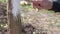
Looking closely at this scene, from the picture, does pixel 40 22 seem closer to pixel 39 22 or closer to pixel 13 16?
pixel 39 22

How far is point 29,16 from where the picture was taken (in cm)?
880

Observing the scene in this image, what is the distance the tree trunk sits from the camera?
17.0 ft

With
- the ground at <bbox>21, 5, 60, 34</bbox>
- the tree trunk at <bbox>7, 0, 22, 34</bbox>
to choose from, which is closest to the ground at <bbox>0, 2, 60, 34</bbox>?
the ground at <bbox>21, 5, 60, 34</bbox>

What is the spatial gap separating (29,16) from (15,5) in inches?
143

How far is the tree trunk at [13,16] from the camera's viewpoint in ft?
17.0

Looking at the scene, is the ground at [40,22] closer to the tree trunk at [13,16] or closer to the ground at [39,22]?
the ground at [39,22]

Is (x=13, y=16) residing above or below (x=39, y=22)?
above

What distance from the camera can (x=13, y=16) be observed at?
527 cm

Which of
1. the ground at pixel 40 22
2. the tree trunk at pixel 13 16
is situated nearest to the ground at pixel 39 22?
the ground at pixel 40 22

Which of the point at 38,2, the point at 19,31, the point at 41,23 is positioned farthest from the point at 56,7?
the point at 19,31

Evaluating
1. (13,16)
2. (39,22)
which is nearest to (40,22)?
(39,22)

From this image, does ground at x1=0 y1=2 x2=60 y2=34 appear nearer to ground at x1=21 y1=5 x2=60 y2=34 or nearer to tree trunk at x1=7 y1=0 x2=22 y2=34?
ground at x1=21 y1=5 x2=60 y2=34

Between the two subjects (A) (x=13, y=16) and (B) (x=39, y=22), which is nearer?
(A) (x=13, y=16)

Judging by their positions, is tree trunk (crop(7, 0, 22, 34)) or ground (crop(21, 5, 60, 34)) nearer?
tree trunk (crop(7, 0, 22, 34))
